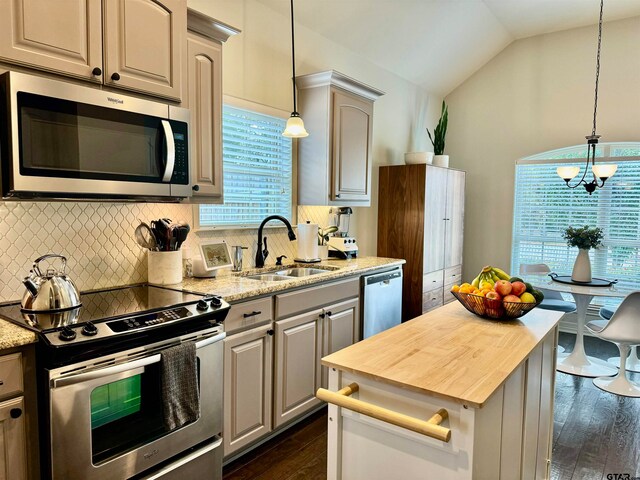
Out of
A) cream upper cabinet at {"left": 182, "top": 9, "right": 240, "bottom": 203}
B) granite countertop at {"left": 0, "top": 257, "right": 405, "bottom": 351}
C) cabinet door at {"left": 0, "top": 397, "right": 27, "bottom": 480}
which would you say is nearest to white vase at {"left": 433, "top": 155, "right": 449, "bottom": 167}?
granite countertop at {"left": 0, "top": 257, "right": 405, "bottom": 351}

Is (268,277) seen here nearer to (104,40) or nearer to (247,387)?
(247,387)

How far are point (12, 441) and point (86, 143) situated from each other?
1.16 meters

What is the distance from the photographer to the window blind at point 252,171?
314cm

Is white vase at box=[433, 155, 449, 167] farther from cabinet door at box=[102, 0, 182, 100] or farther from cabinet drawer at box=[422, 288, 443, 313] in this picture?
cabinet door at box=[102, 0, 182, 100]

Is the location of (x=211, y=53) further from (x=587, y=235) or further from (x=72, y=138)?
(x=587, y=235)

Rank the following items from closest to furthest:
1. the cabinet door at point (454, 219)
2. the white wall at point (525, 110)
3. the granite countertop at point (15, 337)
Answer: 1. the granite countertop at point (15, 337)
2. the white wall at point (525, 110)
3. the cabinet door at point (454, 219)

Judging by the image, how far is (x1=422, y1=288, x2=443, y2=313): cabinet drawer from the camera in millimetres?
4562

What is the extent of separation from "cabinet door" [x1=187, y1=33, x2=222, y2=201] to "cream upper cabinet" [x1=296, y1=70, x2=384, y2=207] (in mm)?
1081

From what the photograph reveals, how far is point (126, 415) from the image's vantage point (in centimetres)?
188

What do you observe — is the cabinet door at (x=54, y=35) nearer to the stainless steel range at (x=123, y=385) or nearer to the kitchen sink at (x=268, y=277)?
the stainless steel range at (x=123, y=385)

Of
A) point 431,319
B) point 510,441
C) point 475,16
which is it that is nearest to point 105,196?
point 431,319

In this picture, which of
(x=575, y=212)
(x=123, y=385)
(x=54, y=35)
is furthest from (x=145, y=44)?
(x=575, y=212)

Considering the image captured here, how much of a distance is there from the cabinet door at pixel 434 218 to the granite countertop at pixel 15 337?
3.60 metres

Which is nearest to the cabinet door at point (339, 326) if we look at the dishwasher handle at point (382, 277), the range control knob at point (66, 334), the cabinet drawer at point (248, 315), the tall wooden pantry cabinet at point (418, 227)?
the dishwasher handle at point (382, 277)
